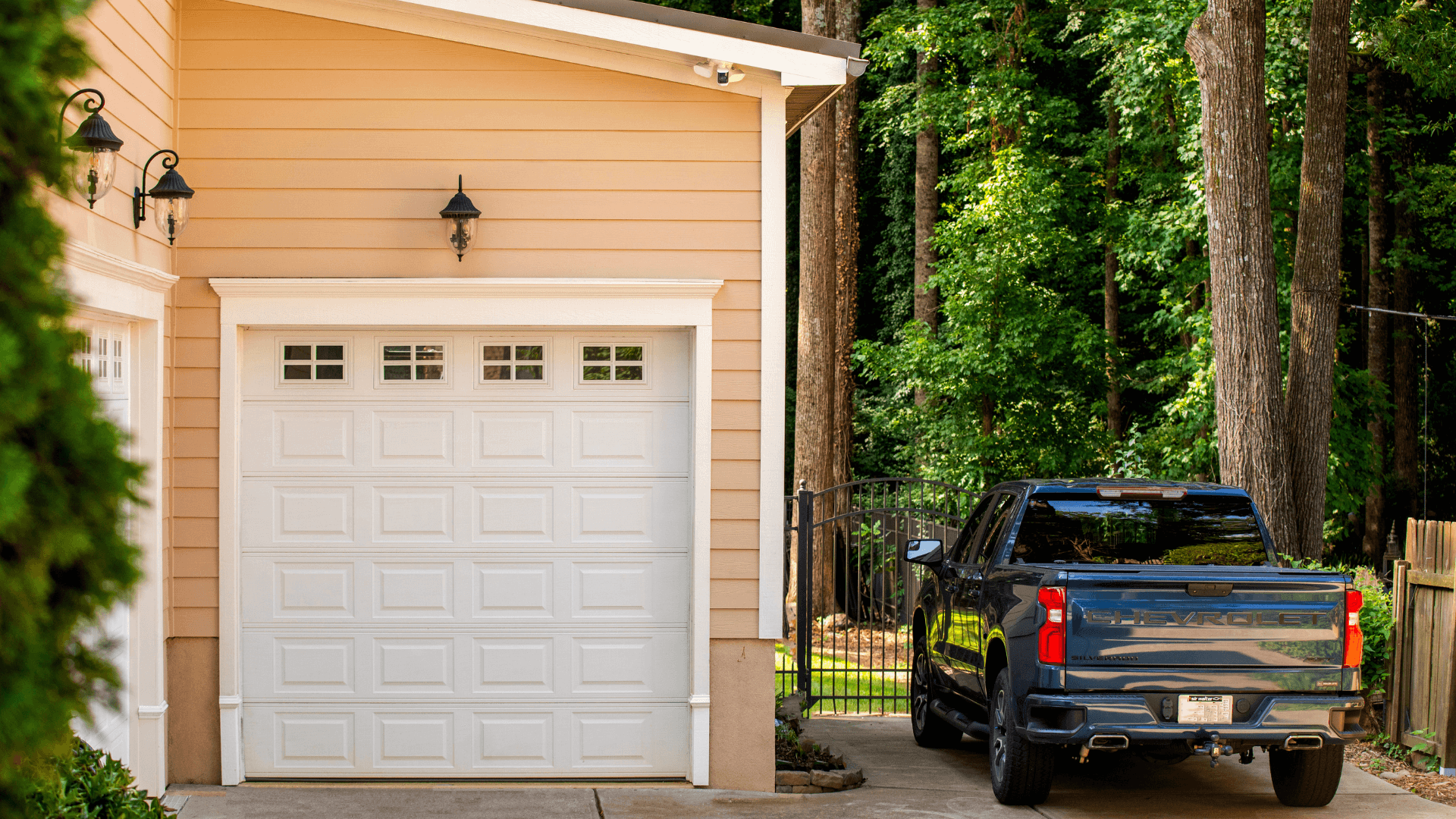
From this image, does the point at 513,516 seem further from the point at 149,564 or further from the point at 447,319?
the point at 149,564

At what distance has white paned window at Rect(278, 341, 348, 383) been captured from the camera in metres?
7.15

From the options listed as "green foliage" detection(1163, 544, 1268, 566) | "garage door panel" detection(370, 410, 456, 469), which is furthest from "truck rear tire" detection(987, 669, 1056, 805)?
"garage door panel" detection(370, 410, 456, 469)

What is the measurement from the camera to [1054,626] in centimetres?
605

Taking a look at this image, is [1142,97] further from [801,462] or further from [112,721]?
[112,721]

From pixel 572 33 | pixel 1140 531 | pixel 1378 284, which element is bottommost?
pixel 1140 531

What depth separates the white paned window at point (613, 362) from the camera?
23.7 feet

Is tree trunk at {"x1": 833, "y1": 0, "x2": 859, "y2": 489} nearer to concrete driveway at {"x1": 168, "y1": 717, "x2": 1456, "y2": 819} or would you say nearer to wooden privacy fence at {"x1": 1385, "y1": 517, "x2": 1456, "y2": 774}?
wooden privacy fence at {"x1": 1385, "y1": 517, "x2": 1456, "y2": 774}

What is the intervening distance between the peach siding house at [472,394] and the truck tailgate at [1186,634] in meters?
1.81

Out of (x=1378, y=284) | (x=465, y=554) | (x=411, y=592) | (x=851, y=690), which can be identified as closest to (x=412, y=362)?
(x=465, y=554)

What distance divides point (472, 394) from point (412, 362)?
40 cm

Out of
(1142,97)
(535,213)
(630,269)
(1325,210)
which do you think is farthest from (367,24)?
(1142,97)

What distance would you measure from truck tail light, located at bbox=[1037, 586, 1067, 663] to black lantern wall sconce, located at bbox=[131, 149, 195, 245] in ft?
15.8

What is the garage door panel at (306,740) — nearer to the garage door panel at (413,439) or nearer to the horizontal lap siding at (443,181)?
the horizontal lap siding at (443,181)

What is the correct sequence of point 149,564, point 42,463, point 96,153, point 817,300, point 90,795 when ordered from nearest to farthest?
point 42,463
point 90,795
point 96,153
point 149,564
point 817,300
